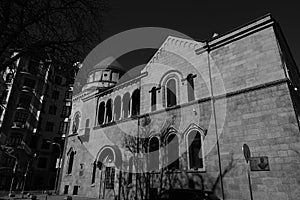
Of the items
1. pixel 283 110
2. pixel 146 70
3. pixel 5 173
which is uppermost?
pixel 146 70

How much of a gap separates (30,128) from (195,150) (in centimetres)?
3427

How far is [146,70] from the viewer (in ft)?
67.8

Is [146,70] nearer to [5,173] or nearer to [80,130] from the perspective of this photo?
[80,130]

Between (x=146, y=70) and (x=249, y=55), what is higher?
(x=146, y=70)

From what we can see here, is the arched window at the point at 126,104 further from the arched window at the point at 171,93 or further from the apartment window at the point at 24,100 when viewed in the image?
the apartment window at the point at 24,100

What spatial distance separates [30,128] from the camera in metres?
38.1

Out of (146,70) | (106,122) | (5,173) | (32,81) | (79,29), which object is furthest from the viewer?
(32,81)

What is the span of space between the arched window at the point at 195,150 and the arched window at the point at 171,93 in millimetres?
3577

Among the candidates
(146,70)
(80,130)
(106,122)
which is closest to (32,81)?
(80,130)

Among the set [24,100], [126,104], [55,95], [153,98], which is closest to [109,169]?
[126,104]

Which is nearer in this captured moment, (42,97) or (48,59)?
(48,59)

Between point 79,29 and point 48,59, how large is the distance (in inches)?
104

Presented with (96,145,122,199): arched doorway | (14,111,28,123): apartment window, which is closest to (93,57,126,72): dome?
(14,111,28,123): apartment window

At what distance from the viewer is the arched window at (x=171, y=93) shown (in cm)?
1797
